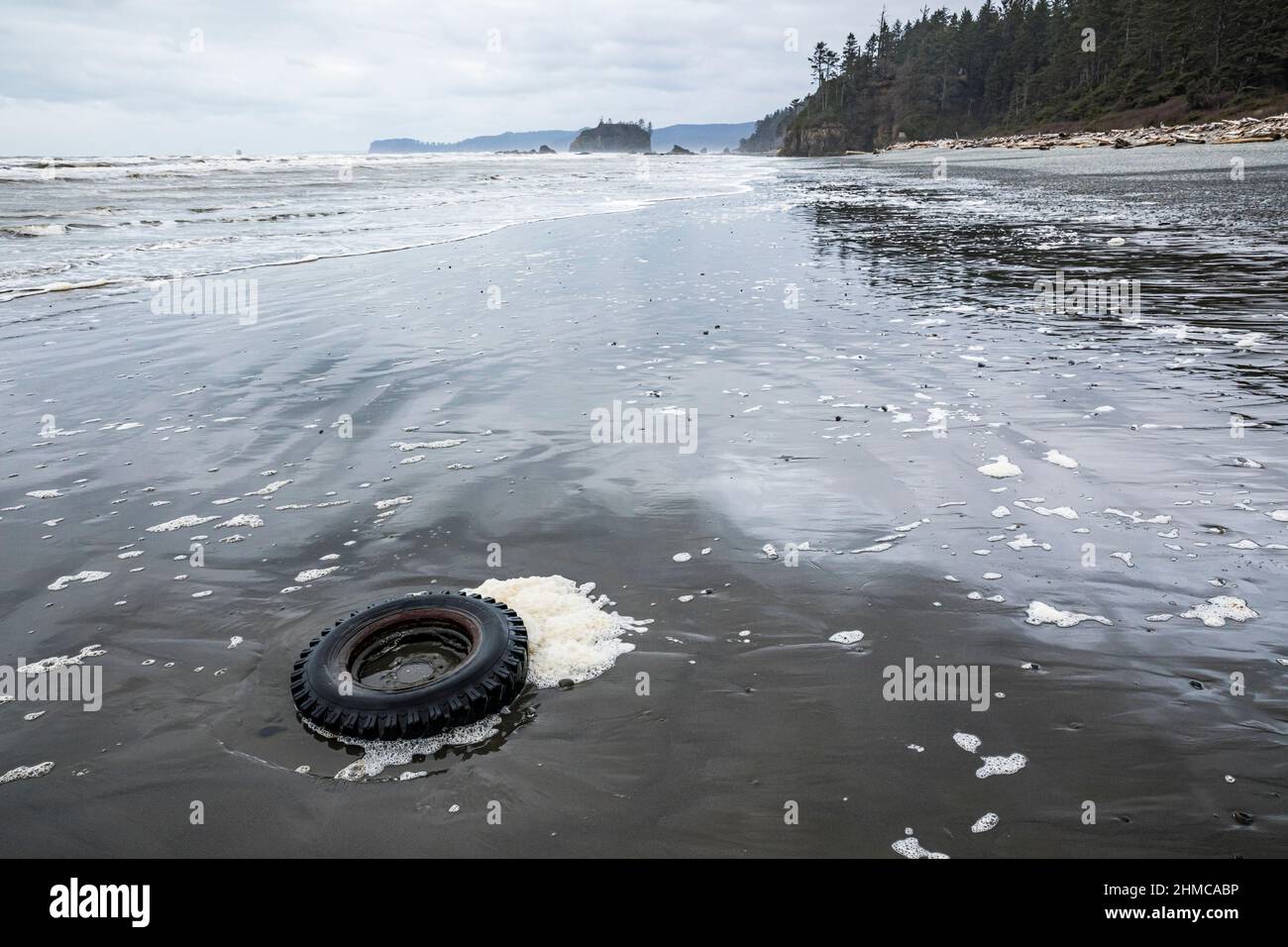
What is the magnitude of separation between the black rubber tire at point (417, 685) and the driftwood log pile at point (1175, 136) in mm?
63114

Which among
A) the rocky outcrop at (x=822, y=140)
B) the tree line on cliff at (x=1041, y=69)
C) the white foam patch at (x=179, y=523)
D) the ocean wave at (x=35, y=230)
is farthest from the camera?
the rocky outcrop at (x=822, y=140)

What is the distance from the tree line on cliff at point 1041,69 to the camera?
69.8m

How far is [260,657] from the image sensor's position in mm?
4172

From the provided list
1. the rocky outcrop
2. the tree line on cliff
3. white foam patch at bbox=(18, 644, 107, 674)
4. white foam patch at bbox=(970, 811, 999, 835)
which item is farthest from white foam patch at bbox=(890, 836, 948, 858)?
the rocky outcrop

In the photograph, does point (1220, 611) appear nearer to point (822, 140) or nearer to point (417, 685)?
point (417, 685)

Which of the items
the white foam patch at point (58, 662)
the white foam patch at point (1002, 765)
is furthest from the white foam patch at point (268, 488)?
the white foam patch at point (1002, 765)

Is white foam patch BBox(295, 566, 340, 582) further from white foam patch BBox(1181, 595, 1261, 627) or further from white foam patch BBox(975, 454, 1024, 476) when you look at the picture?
white foam patch BBox(1181, 595, 1261, 627)

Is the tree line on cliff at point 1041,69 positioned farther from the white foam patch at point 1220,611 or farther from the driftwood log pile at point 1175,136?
the white foam patch at point 1220,611

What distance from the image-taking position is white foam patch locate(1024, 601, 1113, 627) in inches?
164

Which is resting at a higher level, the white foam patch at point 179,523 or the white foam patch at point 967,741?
the white foam patch at point 179,523

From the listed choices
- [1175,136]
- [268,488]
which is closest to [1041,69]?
[1175,136]

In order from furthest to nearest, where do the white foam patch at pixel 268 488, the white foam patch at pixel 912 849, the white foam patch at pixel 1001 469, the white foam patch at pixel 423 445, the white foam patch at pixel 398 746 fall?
the white foam patch at pixel 423 445
the white foam patch at pixel 268 488
the white foam patch at pixel 1001 469
the white foam patch at pixel 398 746
the white foam patch at pixel 912 849
